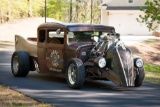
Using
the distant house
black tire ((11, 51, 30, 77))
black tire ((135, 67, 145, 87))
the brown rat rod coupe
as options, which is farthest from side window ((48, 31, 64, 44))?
the distant house

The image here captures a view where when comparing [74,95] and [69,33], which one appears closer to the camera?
[74,95]

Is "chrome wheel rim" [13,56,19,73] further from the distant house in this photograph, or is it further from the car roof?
the distant house

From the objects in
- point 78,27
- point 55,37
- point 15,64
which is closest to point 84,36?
point 78,27

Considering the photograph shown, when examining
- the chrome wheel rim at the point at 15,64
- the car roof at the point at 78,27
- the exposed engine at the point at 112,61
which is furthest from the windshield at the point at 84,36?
the chrome wheel rim at the point at 15,64

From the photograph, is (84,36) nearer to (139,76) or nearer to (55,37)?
(55,37)

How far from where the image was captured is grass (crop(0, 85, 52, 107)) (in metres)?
7.41

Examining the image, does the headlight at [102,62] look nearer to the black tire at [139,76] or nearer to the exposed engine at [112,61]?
the exposed engine at [112,61]

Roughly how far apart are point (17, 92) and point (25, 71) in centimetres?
267

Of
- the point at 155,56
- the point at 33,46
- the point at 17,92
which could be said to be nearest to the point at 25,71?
the point at 33,46

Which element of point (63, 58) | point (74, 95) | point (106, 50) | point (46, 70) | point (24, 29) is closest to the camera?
point (74, 95)

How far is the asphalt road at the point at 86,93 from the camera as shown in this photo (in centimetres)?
774

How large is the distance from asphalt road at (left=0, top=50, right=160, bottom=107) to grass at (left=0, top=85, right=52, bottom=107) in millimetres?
206

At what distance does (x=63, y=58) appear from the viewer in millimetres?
10305

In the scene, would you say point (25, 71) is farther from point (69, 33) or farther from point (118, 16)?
point (118, 16)
